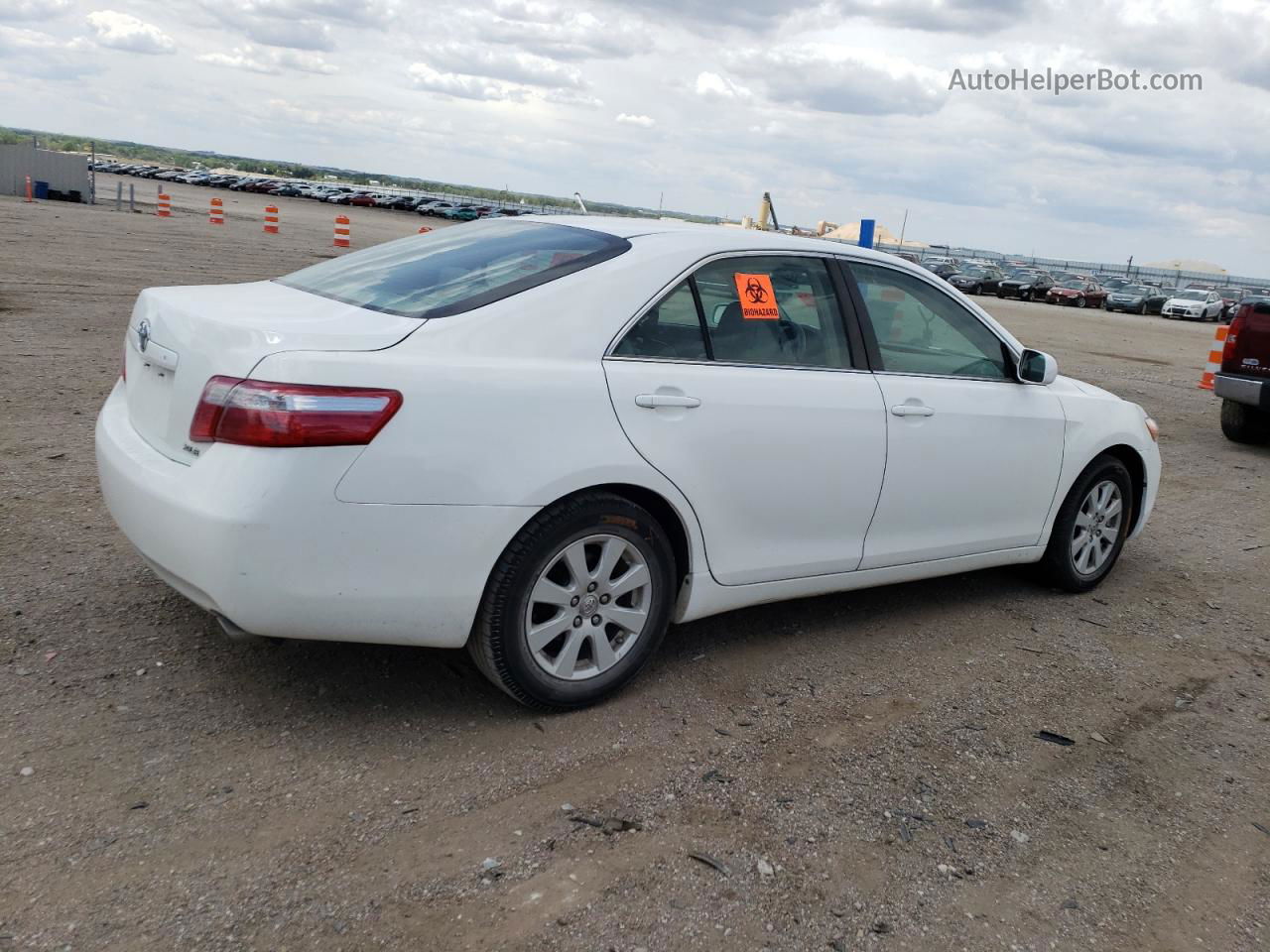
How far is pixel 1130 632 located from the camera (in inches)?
205

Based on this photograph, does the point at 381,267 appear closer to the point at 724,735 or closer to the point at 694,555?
the point at 694,555

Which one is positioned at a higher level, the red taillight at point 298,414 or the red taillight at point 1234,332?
the red taillight at point 1234,332

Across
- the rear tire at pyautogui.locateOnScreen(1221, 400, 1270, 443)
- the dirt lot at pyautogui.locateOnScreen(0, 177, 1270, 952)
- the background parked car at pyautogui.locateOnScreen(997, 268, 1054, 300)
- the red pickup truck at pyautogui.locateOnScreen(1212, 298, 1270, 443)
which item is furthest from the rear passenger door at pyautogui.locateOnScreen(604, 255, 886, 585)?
the background parked car at pyautogui.locateOnScreen(997, 268, 1054, 300)

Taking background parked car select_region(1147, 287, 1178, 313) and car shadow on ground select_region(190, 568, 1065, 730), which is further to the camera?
background parked car select_region(1147, 287, 1178, 313)

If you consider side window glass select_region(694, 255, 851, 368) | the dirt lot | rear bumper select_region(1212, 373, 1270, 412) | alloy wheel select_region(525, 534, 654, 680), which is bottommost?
the dirt lot

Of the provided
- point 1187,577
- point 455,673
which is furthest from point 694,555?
point 1187,577

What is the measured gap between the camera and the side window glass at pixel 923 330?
15.0 feet

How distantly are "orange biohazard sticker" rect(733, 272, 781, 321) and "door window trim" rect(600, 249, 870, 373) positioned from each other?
0.29 feet

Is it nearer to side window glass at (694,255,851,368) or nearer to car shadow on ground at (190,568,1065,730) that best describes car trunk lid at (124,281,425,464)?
car shadow on ground at (190,568,1065,730)

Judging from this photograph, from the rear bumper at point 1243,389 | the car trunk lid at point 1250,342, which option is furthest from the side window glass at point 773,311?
the car trunk lid at point 1250,342

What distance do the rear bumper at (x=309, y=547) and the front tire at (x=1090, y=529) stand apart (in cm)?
305

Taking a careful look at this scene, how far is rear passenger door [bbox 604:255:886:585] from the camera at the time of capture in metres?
3.81

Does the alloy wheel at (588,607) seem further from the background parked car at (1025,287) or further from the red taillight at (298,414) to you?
the background parked car at (1025,287)

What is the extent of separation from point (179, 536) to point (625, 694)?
1.58 metres
